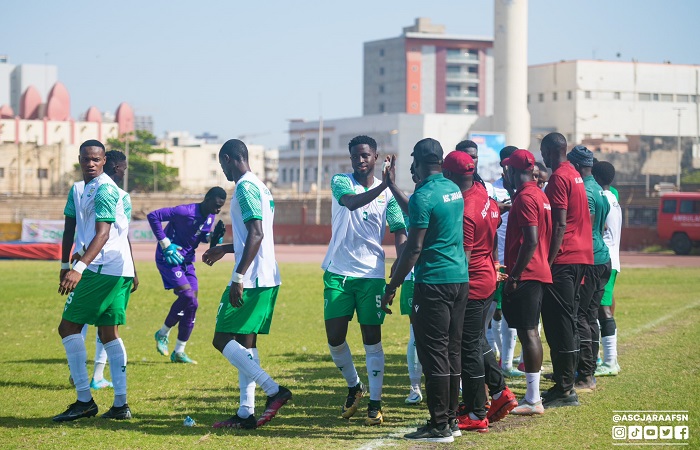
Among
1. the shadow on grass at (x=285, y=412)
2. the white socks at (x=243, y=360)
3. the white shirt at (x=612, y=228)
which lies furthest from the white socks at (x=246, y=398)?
the white shirt at (x=612, y=228)

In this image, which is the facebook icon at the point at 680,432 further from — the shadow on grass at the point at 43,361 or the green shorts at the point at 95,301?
the shadow on grass at the point at 43,361

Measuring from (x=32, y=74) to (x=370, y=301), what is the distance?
13517cm

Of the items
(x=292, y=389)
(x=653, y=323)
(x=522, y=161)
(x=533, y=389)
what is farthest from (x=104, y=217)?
(x=653, y=323)

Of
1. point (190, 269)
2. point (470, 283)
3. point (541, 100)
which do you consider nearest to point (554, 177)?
point (470, 283)

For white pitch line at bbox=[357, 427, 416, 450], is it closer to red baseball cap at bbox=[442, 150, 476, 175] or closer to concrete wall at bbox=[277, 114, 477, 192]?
red baseball cap at bbox=[442, 150, 476, 175]

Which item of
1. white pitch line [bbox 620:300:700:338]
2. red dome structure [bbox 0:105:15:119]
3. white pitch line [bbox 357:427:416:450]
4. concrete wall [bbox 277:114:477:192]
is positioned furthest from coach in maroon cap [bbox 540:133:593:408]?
red dome structure [bbox 0:105:15:119]

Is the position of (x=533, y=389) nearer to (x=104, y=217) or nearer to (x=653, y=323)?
(x=104, y=217)

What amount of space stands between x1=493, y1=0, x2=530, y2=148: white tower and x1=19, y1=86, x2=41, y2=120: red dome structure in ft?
188

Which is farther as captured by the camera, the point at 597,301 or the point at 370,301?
the point at 597,301

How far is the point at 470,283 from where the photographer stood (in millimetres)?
8688

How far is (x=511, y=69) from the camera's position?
300 ft

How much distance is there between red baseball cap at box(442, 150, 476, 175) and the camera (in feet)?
28.5

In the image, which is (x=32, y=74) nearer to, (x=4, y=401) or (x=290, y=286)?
(x=290, y=286)

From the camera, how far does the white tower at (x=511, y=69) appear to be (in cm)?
8812
